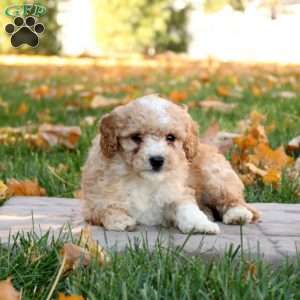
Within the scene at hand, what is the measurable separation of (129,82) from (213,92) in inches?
113

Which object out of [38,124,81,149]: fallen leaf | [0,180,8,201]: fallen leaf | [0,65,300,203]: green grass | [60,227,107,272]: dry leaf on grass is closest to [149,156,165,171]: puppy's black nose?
[60,227,107,272]: dry leaf on grass

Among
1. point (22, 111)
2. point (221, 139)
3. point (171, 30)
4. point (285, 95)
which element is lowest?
point (221, 139)

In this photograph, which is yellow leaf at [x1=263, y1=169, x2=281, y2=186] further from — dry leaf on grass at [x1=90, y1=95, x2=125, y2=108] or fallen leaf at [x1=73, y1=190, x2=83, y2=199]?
dry leaf on grass at [x1=90, y1=95, x2=125, y2=108]

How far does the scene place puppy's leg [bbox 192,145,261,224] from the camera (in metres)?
3.75

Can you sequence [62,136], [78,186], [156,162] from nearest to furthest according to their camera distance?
[156,162] < [78,186] < [62,136]

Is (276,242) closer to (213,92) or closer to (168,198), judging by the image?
(168,198)

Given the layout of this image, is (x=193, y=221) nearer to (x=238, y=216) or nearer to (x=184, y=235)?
(x=184, y=235)

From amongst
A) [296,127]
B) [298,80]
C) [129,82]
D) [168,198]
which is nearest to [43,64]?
[129,82]

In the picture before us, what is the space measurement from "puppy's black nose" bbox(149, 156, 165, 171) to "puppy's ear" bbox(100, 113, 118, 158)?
0.71 feet

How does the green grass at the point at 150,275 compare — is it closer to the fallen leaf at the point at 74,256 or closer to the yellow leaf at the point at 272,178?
the fallen leaf at the point at 74,256

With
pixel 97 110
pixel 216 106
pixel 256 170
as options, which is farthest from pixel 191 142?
pixel 97 110

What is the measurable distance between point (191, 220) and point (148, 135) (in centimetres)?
40

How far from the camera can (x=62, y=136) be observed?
5977 millimetres

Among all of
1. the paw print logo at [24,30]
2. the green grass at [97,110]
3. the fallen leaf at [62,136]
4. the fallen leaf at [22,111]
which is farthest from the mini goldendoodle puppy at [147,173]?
the fallen leaf at [22,111]
